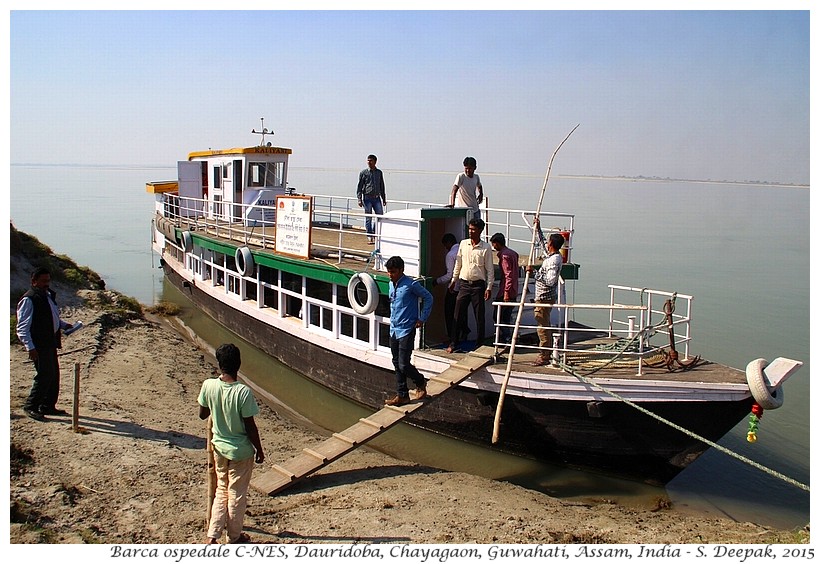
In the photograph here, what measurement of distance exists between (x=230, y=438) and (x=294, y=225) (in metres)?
7.07

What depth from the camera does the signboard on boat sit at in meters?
11.8

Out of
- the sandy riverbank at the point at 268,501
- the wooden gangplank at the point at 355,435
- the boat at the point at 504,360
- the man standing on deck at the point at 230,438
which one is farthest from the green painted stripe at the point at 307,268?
the man standing on deck at the point at 230,438

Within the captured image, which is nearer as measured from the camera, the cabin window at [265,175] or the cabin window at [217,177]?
the cabin window at [265,175]

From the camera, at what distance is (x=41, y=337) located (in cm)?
803

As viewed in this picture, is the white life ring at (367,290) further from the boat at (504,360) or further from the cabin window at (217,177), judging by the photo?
the cabin window at (217,177)

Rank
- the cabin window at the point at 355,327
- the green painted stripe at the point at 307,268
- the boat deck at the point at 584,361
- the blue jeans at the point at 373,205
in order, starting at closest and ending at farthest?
the boat deck at the point at 584,361 → the green painted stripe at the point at 307,268 → the cabin window at the point at 355,327 → the blue jeans at the point at 373,205

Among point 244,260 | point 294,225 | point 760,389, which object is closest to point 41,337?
point 294,225

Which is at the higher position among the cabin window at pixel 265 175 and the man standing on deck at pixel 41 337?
the cabin window at pixel 265 175

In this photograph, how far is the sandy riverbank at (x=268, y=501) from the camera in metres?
6.21

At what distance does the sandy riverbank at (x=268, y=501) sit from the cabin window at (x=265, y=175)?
9.82 metres

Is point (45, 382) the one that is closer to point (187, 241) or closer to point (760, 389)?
point (760, 389)

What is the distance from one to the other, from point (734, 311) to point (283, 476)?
17.6m

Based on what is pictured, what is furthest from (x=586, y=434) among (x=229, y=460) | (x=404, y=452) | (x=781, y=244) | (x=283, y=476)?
(x=781, y=244)

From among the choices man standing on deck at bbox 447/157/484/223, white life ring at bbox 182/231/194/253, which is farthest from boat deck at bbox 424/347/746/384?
white life ring at bbox 182/231/194/253
